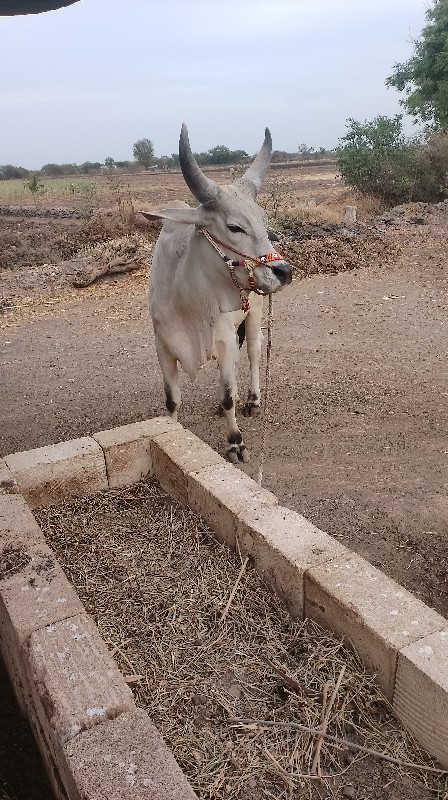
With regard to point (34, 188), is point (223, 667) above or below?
below

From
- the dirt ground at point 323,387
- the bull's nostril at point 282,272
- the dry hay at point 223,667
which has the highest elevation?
the bull's nostril at point 282,272

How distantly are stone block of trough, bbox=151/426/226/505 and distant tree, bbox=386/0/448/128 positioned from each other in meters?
16.2

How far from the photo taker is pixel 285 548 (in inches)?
103

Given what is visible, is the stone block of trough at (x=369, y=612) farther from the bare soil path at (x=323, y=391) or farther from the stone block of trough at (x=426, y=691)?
the bare soil path at (x=323, y=391)

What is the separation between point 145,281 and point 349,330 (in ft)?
12.1

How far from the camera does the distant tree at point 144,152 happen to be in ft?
145

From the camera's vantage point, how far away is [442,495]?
4141 millimetres

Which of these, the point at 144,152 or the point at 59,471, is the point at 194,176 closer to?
the point at 59,471

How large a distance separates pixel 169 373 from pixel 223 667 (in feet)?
7.50

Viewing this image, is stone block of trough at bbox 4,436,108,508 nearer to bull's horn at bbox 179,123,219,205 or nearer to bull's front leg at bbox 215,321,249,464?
bull's front leg at bbox 215,321,249,464

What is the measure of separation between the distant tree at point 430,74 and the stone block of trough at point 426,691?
17.3 meters

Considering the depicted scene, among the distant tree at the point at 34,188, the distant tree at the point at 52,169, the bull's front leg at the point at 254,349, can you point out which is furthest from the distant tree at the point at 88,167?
the bull's front leg at the point at 254,349

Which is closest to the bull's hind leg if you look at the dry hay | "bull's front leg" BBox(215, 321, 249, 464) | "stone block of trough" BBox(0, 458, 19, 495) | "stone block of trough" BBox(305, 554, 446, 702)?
"bull's front leg" BBox(215, 321, 249, 464)

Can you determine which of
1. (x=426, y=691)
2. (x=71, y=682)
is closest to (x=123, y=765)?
(x=71, y=682)
